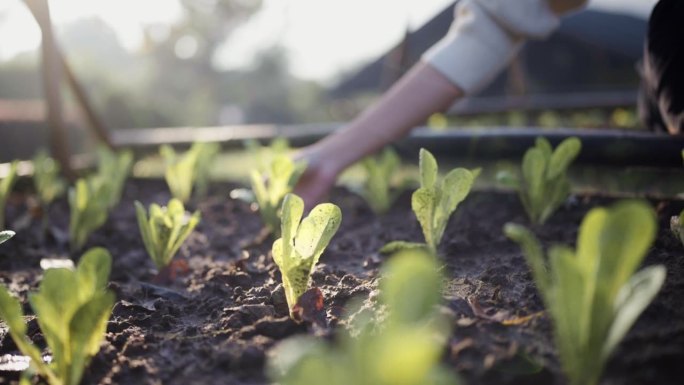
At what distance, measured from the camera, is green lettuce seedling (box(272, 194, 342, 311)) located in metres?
0.89

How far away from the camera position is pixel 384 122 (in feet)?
5.73

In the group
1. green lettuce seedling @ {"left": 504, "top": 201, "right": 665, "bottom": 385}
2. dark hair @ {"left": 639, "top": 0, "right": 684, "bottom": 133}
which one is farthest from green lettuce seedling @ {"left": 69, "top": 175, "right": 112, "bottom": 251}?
dark hair @ {"left": 639, "top": 0, "right": 684, "bottom": 133}

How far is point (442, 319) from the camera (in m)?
0.80

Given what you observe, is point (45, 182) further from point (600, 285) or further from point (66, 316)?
point (600, 285)

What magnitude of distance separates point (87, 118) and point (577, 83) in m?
9.02

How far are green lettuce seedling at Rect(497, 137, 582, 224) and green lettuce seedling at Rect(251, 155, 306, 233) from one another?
533mm

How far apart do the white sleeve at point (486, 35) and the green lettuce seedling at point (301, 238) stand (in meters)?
0.99

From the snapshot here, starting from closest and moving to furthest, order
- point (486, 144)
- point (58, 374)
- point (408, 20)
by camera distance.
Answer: point (58, 374) → point (486, 144) → point (408, 20)

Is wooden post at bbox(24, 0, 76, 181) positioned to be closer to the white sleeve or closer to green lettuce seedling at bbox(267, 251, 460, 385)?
the white sleeve

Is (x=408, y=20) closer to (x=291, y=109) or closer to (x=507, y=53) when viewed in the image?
(x=507, y=53)

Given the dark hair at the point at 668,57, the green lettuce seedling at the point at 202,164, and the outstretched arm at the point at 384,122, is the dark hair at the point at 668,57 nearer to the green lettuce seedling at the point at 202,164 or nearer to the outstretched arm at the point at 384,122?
the outstretched arm at the point at 384,122

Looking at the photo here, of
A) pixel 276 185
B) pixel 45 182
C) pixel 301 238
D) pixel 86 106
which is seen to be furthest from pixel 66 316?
pixel 86 106

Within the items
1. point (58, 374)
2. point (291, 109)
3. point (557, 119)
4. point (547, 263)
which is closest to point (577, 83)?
point (557, 119)

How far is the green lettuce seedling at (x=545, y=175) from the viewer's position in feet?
4.25
